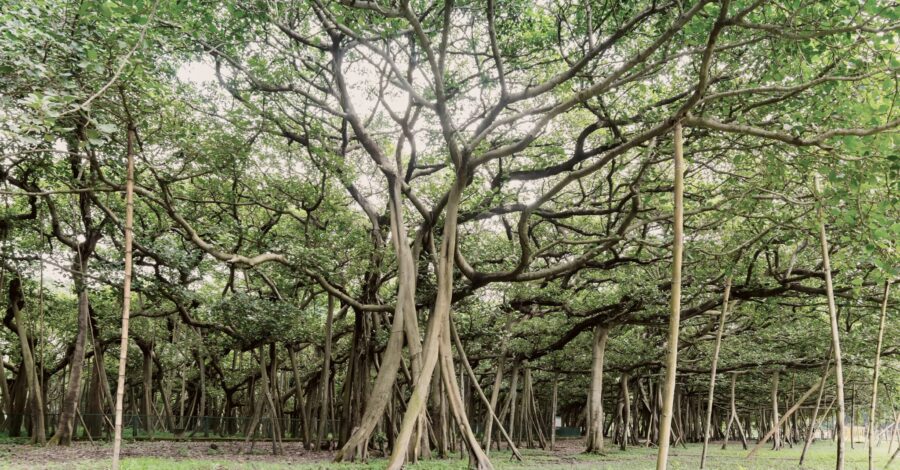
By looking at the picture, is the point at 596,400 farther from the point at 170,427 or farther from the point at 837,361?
the point at 170,427

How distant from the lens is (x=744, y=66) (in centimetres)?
797

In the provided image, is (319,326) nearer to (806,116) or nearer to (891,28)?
(806,116)

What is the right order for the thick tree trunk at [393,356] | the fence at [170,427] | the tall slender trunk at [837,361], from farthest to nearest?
1. the fence at [170,427]
2. the thick tree trunk at [393,356]
3. the tall slender trunk at [837,361]

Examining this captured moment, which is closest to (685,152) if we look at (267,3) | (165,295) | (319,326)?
(267,3)

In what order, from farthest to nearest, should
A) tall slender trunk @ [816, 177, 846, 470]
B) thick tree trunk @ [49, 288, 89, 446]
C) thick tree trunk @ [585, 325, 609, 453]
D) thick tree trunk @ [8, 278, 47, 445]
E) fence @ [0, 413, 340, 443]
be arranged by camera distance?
thick tree trunk @ [585, 325, 609, 453], fence @ [0, 413, 340, 443], thick tree trunk @ [8, 278, 47, 445], thick tree trunk @ [49, 288, 89, 446], tall slender trunk @ [816, 177, 846, 470]

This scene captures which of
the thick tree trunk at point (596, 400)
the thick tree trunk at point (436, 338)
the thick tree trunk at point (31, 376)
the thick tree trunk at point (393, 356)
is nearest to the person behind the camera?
the thick tree trunk at point (436, 338)

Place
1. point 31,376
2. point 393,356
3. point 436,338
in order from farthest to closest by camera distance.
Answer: point 31,376, point 393,356, point 436,338

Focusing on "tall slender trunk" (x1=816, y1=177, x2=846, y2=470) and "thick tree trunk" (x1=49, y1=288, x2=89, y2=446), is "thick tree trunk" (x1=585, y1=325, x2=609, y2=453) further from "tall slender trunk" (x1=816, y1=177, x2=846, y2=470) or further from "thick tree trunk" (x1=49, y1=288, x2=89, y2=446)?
"thick tree trunk" (x1=49, y1=288, x2=89, y2=446)

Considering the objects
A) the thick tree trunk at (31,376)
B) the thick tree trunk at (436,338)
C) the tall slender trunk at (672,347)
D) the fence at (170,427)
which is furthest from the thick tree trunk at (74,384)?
the tall slender trunk at (672,347)

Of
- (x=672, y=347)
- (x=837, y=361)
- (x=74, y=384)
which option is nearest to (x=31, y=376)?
(x=74, y=384)

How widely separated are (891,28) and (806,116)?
99.1 inches

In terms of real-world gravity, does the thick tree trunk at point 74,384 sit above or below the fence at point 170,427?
above

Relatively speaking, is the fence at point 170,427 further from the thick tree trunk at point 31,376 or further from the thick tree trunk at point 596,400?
the thick tree trunk at point 596,400

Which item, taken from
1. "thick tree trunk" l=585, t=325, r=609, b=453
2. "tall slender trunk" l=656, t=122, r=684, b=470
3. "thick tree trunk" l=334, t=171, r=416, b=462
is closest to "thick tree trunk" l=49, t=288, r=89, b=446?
"thick tree trunk" l=334, t=171, r=416, b=462
